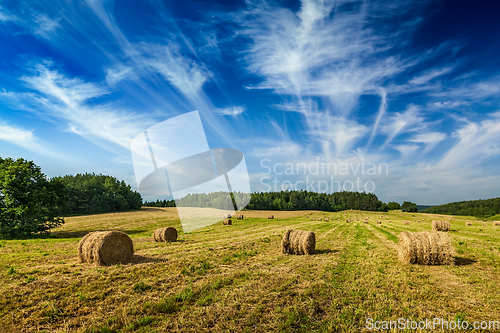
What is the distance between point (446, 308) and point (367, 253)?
8115 millimetres

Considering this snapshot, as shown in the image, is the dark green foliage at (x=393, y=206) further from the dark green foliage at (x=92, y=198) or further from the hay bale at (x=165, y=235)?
the hay bale at (x=165, y=235)

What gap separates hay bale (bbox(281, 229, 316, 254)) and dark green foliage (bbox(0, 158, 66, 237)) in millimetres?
28299

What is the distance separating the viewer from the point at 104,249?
38.9ft

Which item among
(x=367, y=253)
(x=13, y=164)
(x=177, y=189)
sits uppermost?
(x=13, y=164)

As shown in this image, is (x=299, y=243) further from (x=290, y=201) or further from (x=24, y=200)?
(x=290, y=201)

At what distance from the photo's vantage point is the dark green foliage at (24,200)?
82.3 feet

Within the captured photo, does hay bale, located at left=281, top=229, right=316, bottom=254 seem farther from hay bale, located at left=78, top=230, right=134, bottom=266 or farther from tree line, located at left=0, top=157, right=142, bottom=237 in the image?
tree line, located at left=0, top=157, right=142, bottom=237

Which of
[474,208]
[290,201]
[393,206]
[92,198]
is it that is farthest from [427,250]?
[393,206]

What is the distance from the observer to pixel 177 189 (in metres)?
23.4

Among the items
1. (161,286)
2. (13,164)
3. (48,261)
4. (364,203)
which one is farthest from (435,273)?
(364,203)

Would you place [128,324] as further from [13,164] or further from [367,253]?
[13,164]

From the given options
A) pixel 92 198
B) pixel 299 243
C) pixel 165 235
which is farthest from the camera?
pixel 92 198

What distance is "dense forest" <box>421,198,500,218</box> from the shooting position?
78.3 metres

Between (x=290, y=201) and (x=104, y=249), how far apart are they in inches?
4655
